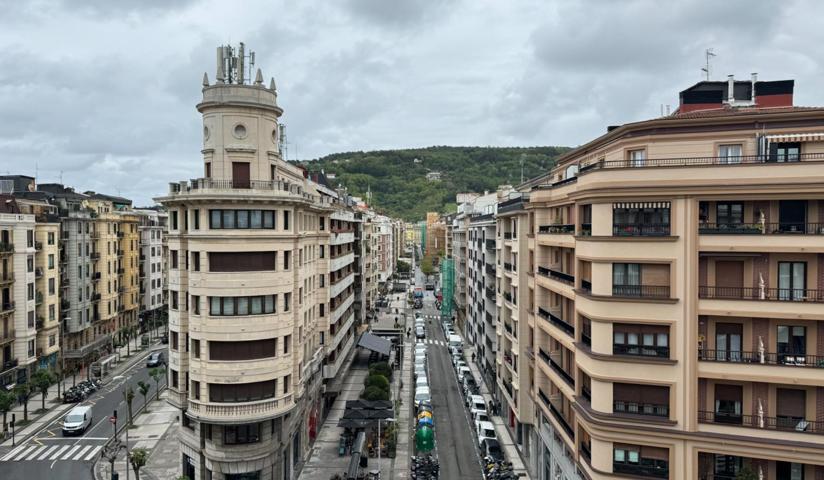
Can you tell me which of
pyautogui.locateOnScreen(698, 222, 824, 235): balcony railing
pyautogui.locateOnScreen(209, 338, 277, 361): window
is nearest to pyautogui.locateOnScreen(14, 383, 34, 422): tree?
pyautogui.locateOnScreen(209, 338, 277, 361): window

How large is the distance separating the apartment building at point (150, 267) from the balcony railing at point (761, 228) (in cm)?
10605

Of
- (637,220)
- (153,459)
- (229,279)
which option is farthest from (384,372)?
(637,220)

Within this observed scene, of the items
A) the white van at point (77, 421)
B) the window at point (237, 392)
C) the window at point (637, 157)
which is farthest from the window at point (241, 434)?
the window at point (637, 157)

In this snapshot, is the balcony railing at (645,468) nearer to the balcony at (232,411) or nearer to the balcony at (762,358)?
the balcony at (762,358)

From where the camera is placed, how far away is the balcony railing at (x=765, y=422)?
28688 millimetres

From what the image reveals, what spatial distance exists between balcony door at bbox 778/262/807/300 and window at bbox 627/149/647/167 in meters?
8.91

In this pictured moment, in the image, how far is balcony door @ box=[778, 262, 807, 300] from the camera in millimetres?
28969

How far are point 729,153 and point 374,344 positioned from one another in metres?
60.8

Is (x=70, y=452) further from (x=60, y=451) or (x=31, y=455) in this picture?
(x=31, y=455)

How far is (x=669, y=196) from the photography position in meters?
30.4

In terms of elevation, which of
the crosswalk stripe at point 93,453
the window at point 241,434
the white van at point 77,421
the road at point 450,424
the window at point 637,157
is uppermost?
the window at point 637,157

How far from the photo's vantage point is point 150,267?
115 m

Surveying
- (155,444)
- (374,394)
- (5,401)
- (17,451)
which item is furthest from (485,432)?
(5,401)

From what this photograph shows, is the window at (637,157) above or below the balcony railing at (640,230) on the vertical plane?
above
